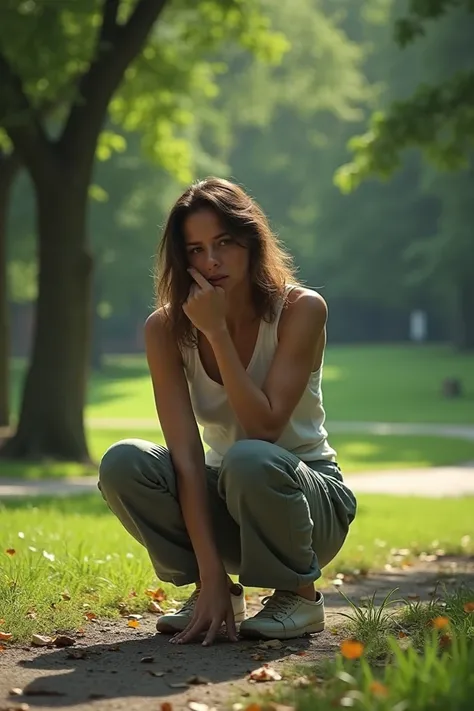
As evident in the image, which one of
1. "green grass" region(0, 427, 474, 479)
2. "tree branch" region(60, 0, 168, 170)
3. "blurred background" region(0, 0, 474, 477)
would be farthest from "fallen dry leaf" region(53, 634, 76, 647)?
"tree branch" region(60, 0, 168, 170)

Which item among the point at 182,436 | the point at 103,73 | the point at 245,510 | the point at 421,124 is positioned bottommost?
the point at 245,510

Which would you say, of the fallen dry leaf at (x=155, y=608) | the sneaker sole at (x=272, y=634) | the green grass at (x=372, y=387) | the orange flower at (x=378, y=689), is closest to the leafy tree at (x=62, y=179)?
the fallen dry leaf at (x=155, y=608)

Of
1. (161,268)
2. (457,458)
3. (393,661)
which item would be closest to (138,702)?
(393,661)

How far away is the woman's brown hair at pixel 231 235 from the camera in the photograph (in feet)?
15.8

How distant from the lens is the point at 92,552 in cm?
662

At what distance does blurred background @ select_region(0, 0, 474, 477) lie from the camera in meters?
15.5

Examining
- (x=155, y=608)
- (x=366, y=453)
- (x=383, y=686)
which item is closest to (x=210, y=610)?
(x=155, y=608)

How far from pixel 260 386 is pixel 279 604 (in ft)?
2.61

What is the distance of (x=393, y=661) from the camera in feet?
13.3

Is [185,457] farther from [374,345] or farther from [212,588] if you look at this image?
[374,345]

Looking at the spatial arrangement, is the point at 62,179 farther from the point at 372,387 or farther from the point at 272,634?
the point at 372,387

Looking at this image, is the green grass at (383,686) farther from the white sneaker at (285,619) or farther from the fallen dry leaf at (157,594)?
the fallen dry leaf at (157,594)

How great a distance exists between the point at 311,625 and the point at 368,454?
15006mm

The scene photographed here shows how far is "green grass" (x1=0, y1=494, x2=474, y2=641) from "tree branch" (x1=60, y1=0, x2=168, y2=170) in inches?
191
